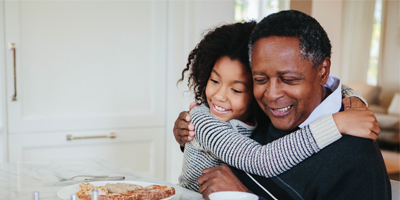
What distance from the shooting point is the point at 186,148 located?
1.54 m

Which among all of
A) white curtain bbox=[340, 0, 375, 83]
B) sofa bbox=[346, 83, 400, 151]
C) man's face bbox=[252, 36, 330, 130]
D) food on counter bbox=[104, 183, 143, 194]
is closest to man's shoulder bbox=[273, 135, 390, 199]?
man's face bbox=[252, 36, 330, 130]

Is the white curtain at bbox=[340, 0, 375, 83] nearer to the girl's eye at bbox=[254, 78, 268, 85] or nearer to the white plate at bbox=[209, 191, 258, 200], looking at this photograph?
the girl's eye at bbox=[254, 78, 268, 85]

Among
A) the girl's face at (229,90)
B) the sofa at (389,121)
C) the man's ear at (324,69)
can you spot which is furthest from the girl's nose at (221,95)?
the sofa at (389,121)

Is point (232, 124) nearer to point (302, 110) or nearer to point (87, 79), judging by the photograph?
point (302, 110)

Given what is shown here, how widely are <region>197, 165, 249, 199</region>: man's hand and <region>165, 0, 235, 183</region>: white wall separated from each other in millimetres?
1610

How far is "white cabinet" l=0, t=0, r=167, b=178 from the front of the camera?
8.49 feet

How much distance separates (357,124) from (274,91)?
0.25 m

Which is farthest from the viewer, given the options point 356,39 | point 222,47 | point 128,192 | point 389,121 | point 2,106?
point 356,39

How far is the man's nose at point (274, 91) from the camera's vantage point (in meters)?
1.18

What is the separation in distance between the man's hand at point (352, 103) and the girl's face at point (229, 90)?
0.34 metres

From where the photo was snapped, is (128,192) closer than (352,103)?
Yes

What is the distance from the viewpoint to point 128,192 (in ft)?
3.31

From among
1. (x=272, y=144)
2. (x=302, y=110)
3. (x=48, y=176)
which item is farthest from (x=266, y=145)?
(x=48, y=176)

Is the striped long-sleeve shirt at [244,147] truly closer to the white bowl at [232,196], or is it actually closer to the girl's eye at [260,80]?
the girl's eye at [260,80]
